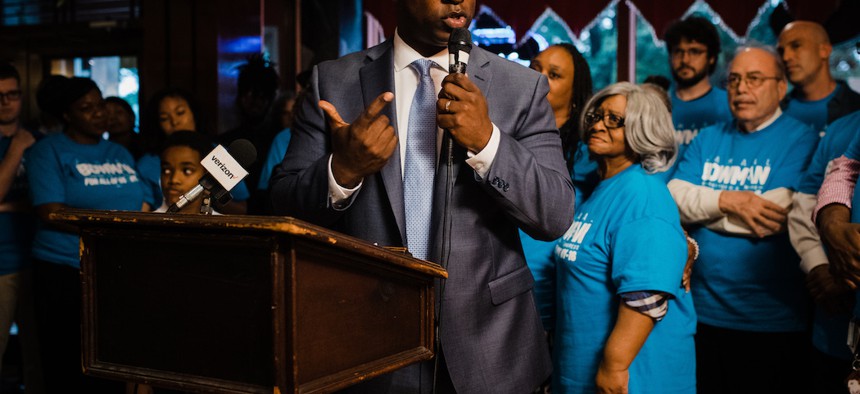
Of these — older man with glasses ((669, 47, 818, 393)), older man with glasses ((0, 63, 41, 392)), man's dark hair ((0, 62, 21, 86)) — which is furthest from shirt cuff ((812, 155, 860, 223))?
man's dark hair ((0, 62, 21, 86))

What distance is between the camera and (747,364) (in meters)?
2.71

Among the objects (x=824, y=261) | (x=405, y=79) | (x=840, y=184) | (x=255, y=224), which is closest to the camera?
(x=255, y=224)

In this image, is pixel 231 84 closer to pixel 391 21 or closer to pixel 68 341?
pixel 391 21

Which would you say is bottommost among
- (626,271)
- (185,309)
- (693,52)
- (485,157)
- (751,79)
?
(626,271)

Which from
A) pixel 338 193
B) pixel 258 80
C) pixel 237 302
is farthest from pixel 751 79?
pixel 258 80

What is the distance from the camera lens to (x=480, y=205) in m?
1.51

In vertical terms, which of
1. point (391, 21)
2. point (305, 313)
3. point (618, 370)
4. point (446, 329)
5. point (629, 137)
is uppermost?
point (391, 21)

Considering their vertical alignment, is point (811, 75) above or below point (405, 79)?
above

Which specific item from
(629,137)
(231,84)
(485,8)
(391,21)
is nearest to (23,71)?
(231,84)

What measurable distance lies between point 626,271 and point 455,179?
2.43 feet

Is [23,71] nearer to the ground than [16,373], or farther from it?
farther from it

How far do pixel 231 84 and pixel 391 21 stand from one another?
167 cm

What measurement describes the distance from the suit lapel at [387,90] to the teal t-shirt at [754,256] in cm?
169

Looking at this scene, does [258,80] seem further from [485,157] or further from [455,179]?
[485,157]
